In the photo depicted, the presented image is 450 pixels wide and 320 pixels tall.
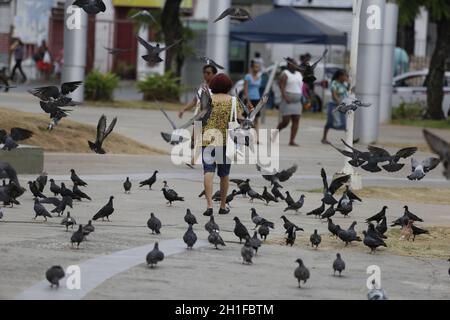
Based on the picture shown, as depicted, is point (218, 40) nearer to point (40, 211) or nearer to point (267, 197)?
point (267, 197)

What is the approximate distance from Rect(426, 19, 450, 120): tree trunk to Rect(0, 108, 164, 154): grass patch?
51.7 feet

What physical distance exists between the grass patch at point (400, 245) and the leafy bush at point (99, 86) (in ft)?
76.1

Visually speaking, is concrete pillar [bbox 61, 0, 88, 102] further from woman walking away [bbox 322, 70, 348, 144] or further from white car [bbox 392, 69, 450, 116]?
white car [bbox 392, 69, 450, 116]

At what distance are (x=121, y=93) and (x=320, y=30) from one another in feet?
33.6

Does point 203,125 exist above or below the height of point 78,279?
above

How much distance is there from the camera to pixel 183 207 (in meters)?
15.4

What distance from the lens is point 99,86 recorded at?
36.3 meters

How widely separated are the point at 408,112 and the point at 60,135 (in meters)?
18.2

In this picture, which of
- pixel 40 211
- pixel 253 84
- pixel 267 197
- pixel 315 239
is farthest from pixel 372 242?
pixel 253 84

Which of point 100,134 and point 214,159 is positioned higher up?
point 100,134

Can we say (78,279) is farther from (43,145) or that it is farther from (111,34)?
(111,34)

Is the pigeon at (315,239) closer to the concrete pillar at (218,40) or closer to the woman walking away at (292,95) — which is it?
the woman walking away at (292,95)
